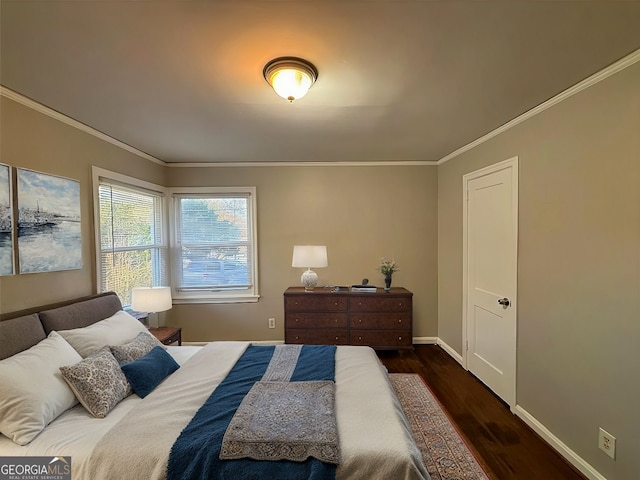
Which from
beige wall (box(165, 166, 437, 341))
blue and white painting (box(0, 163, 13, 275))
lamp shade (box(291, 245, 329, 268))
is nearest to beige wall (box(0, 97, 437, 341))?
beige wall (box(165, 166, 437, 341))

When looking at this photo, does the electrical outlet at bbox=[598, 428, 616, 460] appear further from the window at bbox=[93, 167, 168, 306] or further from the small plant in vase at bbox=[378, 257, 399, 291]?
the window at bbox=[93, 167, 168, 306]

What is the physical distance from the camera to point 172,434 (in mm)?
1349

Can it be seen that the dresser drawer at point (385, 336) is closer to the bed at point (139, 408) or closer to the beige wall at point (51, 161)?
the bed at point (139, 408)

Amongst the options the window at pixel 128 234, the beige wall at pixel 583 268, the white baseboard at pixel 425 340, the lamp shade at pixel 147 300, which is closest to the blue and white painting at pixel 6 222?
the window at pixel 128 234

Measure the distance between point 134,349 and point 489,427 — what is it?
2.68 m

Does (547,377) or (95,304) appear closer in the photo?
(547,377)

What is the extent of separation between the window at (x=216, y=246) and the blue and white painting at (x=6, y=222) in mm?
2030

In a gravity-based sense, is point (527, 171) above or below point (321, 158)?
below

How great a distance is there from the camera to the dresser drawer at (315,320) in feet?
11.5

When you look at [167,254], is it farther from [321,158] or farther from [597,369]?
[597,369]

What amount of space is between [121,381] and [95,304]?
36.2 inches

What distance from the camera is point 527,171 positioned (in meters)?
2.32

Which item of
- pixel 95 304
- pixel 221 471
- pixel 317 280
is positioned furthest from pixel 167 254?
pixel 221 471

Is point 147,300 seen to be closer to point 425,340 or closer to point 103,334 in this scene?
point 103,334
